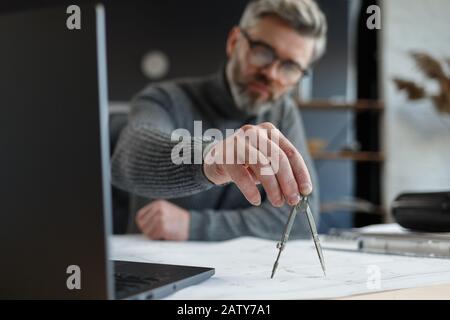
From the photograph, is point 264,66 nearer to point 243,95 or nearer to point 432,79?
point 243,95

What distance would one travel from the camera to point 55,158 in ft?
1.32

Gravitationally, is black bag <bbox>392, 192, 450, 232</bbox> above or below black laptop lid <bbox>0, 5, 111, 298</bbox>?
below

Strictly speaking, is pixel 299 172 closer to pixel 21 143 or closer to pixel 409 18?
pixel 21 143

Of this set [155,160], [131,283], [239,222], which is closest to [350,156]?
[239,222]

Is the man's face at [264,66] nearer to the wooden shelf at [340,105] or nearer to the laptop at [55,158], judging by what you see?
the laptop at [55,158]

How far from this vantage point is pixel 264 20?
3.76 feet

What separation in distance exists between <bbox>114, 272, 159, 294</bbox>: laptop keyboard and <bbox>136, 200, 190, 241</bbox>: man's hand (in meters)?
0.45

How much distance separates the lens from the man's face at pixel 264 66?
3.69ft

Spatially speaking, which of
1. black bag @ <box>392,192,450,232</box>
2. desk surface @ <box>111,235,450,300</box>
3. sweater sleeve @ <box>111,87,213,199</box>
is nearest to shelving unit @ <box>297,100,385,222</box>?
sweater sleeve @ <box>111,87,213,199</box>

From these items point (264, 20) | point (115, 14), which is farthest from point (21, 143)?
point (115, 14)

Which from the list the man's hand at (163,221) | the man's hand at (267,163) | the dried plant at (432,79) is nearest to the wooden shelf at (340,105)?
the dried plant at (432,79)

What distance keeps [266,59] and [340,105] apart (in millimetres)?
1903

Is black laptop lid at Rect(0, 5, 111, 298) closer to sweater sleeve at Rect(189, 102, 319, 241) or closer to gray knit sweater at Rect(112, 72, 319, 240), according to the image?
gray knit sweater at Rect(112, 72, 319, 240)

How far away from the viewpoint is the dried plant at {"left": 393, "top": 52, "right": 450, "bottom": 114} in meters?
2.76
